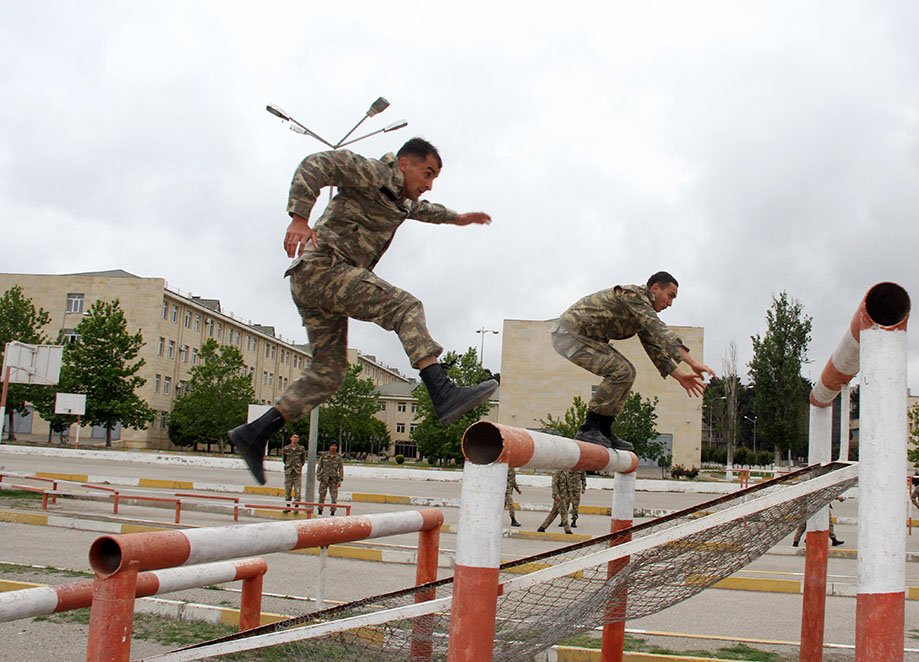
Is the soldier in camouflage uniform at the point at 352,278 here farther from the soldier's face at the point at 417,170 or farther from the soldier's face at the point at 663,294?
the soldier's face at the point at 663,294

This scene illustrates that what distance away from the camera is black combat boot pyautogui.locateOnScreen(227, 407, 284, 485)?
12.6ft

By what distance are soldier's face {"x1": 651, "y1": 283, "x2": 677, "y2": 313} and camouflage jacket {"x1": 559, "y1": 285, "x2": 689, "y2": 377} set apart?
56 mm

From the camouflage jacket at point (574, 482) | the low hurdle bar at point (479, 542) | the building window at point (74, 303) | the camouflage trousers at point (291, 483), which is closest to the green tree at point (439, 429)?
the camouflage trousers at point (291, 483)

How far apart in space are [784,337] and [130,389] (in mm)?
41554

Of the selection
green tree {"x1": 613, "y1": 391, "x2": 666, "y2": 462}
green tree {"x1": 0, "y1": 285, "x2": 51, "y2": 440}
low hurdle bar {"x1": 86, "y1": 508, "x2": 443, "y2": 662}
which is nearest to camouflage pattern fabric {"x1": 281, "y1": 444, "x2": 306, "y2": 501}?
low hurdle bar {"x1": 86, "y1": 508, "x2": 443, "y2": 662}

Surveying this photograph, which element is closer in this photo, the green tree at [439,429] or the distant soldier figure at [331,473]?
the distant soldier figure at [331,473]

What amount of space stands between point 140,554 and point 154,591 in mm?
1802

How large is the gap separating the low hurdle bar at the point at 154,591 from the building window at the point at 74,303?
61618mm

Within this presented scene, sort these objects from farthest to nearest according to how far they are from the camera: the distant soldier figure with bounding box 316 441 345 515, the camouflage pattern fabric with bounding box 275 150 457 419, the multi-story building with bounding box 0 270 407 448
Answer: the multi-story building with bounding box 0 270 407 448 → the distant soldier figure with bounding box 316 441 345 515 → the camouflage pattern fabric with bounding box 275 150 457 419

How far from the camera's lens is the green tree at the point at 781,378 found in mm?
48375

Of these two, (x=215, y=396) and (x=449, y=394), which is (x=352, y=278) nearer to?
(x=449, y=394)

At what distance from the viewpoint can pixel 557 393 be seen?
51094 millimetres

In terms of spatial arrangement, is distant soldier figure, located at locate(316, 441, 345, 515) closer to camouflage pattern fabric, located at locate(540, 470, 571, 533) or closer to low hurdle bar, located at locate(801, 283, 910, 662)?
camouflage pattern fabric, located at locate(540, 470, 571, 533)

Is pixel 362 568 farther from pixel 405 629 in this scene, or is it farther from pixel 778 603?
pixel 405 629
